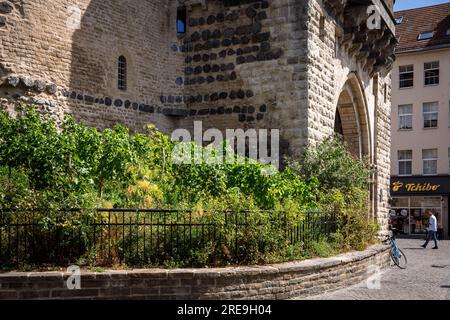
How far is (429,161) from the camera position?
3516 centimetres

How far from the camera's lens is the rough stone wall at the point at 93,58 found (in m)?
12.2

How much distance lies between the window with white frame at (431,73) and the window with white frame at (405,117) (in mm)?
1850

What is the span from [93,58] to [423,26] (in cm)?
2926

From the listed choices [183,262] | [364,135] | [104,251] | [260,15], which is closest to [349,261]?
[183,262]

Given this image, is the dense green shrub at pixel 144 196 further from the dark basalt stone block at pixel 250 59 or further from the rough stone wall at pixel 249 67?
the dark basalt stone block at pixel 250 59

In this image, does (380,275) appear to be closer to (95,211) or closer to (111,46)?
(95,211)

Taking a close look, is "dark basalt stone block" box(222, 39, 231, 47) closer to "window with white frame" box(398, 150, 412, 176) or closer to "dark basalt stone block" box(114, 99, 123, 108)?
"dark basalt stone block" box(114, 99, 123, 108)

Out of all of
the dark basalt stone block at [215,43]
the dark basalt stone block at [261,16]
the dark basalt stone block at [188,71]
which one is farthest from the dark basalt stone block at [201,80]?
the dark basalt stone block at [261,16]

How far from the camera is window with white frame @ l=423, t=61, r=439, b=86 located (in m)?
35.4

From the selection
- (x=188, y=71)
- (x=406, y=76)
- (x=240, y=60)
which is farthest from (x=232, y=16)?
(x=406, y=76)

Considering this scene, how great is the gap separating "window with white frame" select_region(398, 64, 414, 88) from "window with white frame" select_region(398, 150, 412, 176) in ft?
13.7

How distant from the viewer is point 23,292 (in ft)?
23.3

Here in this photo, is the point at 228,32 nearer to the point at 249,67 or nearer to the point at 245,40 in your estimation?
the point at 245,40

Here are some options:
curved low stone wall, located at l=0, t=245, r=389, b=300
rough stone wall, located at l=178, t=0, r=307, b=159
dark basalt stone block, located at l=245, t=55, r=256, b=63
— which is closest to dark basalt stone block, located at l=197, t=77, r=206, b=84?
rough stone wall, located at l=178, t=0, r=307, b=159
